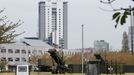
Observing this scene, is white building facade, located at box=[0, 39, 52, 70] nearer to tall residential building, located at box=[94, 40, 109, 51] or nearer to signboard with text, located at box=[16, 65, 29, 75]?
tall residential building, located at box=[94, 40, 109, 51]

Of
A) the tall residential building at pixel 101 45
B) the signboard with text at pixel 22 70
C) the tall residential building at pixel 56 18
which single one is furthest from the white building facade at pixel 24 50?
the signboard with text at pixel 22 70

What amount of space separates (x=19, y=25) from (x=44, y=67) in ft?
88.5

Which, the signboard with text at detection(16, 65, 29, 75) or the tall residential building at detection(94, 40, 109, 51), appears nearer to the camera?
the signboard with text at detection(16, 65, 29, 75)

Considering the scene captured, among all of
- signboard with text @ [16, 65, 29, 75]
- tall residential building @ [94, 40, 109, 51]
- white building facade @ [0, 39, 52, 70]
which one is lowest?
white building facade @ [0, 39, 52, 70]

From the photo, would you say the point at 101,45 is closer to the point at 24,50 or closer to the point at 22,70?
the point at 24,50

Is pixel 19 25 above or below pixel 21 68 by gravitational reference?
above

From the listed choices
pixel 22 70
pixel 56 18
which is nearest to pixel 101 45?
pixel 56 18

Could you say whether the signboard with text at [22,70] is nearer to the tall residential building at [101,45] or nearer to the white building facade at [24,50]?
the tall residential building at [101,45]

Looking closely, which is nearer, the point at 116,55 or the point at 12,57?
the point at 116,55

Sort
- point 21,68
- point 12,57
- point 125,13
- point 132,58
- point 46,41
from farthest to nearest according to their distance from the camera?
point 46,41
point 12,57
point 132,58
point 21,68
point 125,13

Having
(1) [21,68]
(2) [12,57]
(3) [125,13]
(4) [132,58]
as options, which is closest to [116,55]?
(4) [132,58]

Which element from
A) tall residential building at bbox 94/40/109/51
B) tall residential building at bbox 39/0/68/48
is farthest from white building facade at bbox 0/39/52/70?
tall residential building at bbox 94/40/109/51

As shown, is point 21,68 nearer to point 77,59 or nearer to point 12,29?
point 12,29

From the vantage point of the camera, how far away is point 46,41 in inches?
6708
